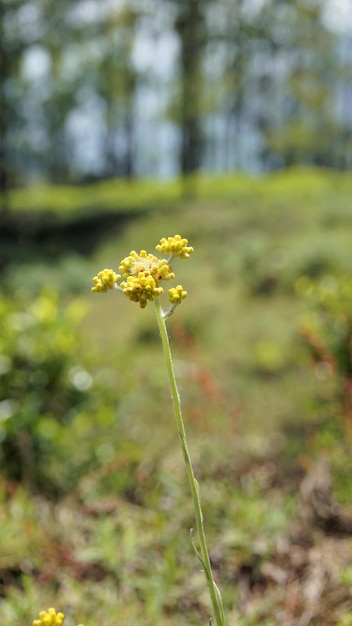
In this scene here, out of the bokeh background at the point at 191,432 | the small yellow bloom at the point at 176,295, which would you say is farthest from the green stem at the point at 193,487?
the bokeh background at the point at 191,432

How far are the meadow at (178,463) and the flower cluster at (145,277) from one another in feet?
4.99

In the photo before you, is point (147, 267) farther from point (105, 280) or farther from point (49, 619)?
point (49, 619)

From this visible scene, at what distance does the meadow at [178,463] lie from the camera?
241cm

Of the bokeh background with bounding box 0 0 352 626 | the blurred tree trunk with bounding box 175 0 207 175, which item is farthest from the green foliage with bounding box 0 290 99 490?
the blurred tree trunk with bounding box 175 0 207 175

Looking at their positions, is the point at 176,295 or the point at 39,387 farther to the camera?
the point at 39,387

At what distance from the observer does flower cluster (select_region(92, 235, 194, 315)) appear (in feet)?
3.27

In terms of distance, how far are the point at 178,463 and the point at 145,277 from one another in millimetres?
2335

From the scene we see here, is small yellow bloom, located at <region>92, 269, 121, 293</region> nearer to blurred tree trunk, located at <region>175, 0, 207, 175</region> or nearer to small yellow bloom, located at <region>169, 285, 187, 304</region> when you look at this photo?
small yellow bloom, located at <region>169, 285, 187, 304</region>

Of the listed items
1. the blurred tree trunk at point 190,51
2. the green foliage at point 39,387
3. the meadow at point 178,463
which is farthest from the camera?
the blurred tree trunk at point 190,51

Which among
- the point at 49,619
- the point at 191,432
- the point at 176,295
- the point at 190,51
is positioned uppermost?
the point at 176,295

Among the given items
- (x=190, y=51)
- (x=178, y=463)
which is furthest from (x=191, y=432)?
(x=190, y=51)

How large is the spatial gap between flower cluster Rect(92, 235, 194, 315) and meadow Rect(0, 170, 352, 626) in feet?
4.99

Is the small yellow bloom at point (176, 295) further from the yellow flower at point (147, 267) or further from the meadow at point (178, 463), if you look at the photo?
the meadow at point (178, 463)

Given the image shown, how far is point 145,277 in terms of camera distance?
1.01 m
